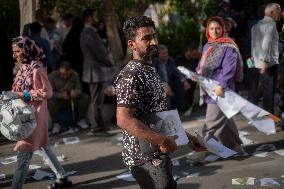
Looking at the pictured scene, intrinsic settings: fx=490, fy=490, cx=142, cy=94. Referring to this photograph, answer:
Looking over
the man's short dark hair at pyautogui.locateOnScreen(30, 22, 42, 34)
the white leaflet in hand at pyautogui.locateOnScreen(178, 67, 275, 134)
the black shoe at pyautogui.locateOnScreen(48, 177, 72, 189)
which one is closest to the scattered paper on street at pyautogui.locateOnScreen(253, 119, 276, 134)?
the white leaflet in hand at pyautogui.locateOnScreen(178, 67, 275, 134)

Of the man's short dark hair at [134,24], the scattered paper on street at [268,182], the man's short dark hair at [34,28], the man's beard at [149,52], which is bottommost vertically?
the scattered paper on street at [268,182]

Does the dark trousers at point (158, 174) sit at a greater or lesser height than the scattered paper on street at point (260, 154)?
greater

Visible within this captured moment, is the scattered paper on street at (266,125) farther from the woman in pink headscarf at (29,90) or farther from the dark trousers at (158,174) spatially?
the dark trousers at (158,174)

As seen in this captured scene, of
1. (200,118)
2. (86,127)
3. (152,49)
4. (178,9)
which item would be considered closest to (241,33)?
(178,9)

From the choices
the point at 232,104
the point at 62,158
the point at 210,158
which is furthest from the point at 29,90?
the point at 210,158

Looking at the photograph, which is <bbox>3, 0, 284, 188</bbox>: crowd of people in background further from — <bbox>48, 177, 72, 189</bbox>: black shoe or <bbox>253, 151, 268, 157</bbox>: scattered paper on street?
<bbox>253, 151, 268, 157</bbox>: scattered paper on street

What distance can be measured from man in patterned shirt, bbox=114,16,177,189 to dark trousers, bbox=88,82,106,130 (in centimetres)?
511

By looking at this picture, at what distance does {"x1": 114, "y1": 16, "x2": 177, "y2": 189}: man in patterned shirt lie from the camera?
3.18 metres

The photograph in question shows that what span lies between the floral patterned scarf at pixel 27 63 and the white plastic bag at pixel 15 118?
0.89 ft

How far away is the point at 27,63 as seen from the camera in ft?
17.5

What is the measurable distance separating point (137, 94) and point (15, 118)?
221cm

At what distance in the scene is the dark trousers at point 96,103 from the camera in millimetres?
8477

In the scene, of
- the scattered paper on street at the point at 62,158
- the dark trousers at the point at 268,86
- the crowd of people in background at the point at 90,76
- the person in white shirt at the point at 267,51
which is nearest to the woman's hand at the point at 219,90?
the crowd of people in background at the point at 90,76

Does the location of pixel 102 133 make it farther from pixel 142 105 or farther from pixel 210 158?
pixel 142 105
